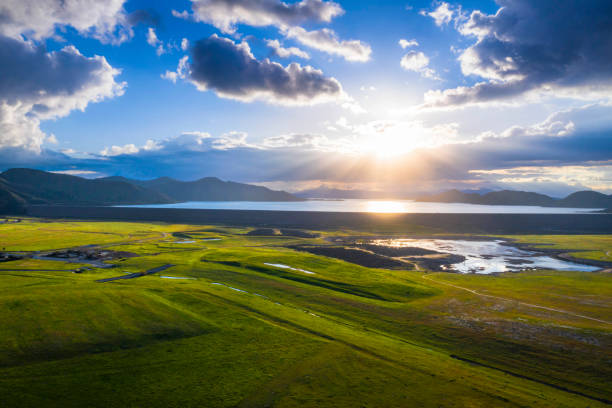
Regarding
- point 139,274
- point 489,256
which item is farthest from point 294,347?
point 489,256

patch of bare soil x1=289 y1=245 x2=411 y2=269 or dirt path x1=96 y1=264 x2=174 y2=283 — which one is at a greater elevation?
dirt path x1=96 y1=264 x2=174 y2=283

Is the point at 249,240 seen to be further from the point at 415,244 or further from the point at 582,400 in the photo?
the point at 582,400

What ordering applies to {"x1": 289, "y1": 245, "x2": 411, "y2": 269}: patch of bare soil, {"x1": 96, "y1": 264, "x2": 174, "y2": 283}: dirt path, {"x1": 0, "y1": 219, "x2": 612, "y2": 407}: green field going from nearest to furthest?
{"x1": 0, "y1": 219, "x2": 612, "y2": 407}: green field → {"x1": 96, "y1": 264, "x2": 174, "y2": 283}: dirt path → {"x1": 289, "y1": 245, "x2": 411, "y2": 269}: patch of bare soil

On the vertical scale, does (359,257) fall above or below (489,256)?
above

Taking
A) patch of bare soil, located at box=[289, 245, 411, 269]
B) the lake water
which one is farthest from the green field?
patch of bare soil, located at box=[289, 245, 411, 269]

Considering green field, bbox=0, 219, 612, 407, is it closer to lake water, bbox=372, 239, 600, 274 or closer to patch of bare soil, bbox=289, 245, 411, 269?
lake water, bbox=372, 239, 600, 274

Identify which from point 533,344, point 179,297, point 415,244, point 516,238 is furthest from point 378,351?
point 516,238

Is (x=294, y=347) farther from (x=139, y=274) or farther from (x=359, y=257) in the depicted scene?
(x=359, y=257)

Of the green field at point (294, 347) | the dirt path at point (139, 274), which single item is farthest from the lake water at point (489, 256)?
the dirt path at point (139, 274)
